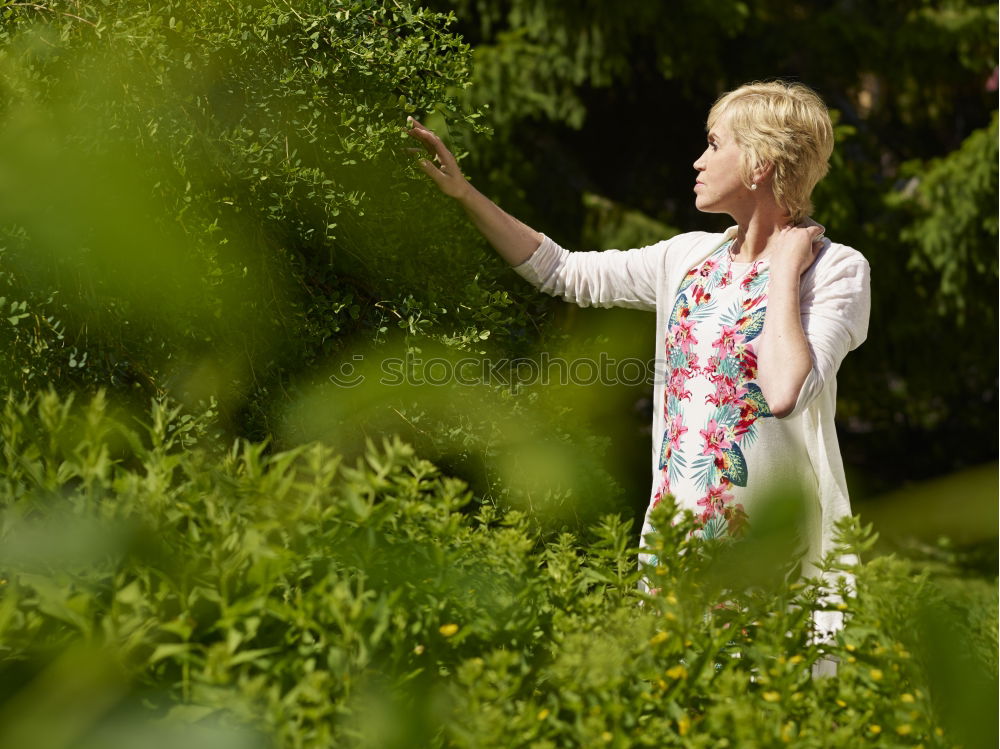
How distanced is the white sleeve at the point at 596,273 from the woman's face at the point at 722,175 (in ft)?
0.80

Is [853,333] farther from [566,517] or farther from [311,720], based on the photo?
[311,720]

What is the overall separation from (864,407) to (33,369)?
282 inches

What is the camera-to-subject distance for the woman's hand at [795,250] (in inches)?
93.0

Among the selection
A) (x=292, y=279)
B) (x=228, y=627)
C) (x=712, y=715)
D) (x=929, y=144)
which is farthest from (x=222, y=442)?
(x=929, y=144)

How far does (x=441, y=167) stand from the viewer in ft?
8.77

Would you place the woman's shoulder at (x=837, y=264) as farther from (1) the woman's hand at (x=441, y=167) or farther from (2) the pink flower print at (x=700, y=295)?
(1) the woman's hand at (x=441, y=167)

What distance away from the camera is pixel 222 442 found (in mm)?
2373

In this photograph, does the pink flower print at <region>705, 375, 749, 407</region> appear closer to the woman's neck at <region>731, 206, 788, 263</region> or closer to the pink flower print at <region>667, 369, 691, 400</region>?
the pink flower print at <region>667, 369, 691, 400</region>

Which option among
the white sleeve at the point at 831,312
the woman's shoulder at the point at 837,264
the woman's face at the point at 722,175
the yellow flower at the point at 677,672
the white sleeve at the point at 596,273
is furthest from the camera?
the white sleeve at the point at 596,273

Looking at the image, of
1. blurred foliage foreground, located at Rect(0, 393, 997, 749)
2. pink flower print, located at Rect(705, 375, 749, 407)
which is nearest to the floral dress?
pink flower print, located at Rect(705, 375, 749, 407)

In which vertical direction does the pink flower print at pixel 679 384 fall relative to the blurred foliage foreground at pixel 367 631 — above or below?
above

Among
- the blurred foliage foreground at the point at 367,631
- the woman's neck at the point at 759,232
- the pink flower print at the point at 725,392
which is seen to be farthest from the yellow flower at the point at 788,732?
the woman's neck at the point at 759,232

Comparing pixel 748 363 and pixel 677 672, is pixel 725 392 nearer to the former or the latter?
pixel 748 363

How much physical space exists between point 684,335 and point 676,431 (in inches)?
9.3
